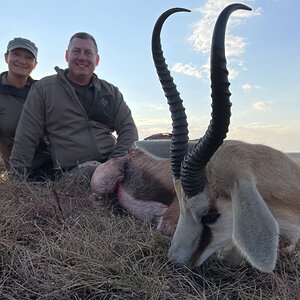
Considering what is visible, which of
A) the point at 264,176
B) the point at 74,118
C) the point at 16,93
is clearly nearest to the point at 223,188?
the point at 264,176

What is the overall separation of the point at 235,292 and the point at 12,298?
130 centimetres

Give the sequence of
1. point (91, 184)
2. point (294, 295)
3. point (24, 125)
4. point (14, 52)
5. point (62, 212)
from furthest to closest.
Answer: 1. point (14, 52)
2. point (24, 125)
3. point (91, 184)
4. point (62, 212)
5. point (294, 295)

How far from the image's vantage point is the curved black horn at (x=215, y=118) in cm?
254

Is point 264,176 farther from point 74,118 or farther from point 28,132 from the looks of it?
point 28,132

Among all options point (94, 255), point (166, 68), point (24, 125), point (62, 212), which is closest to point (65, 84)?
point (24, 125)

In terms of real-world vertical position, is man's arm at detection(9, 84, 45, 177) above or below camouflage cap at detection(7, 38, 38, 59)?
below

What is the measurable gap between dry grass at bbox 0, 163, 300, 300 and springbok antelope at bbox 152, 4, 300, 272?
187mm

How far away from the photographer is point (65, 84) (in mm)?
6648

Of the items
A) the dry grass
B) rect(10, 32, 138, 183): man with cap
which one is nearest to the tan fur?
the dry grass

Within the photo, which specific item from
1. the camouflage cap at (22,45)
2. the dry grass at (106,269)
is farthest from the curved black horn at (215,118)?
the camouflage cap at (22,45)

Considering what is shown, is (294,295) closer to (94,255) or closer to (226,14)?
(94,255)

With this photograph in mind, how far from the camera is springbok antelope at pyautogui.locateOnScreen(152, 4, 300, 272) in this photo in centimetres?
268

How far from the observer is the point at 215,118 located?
2844 mm

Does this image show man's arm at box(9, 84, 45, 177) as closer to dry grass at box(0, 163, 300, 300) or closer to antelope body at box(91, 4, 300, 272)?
dry grass at box(0, 163, 300, 300)
